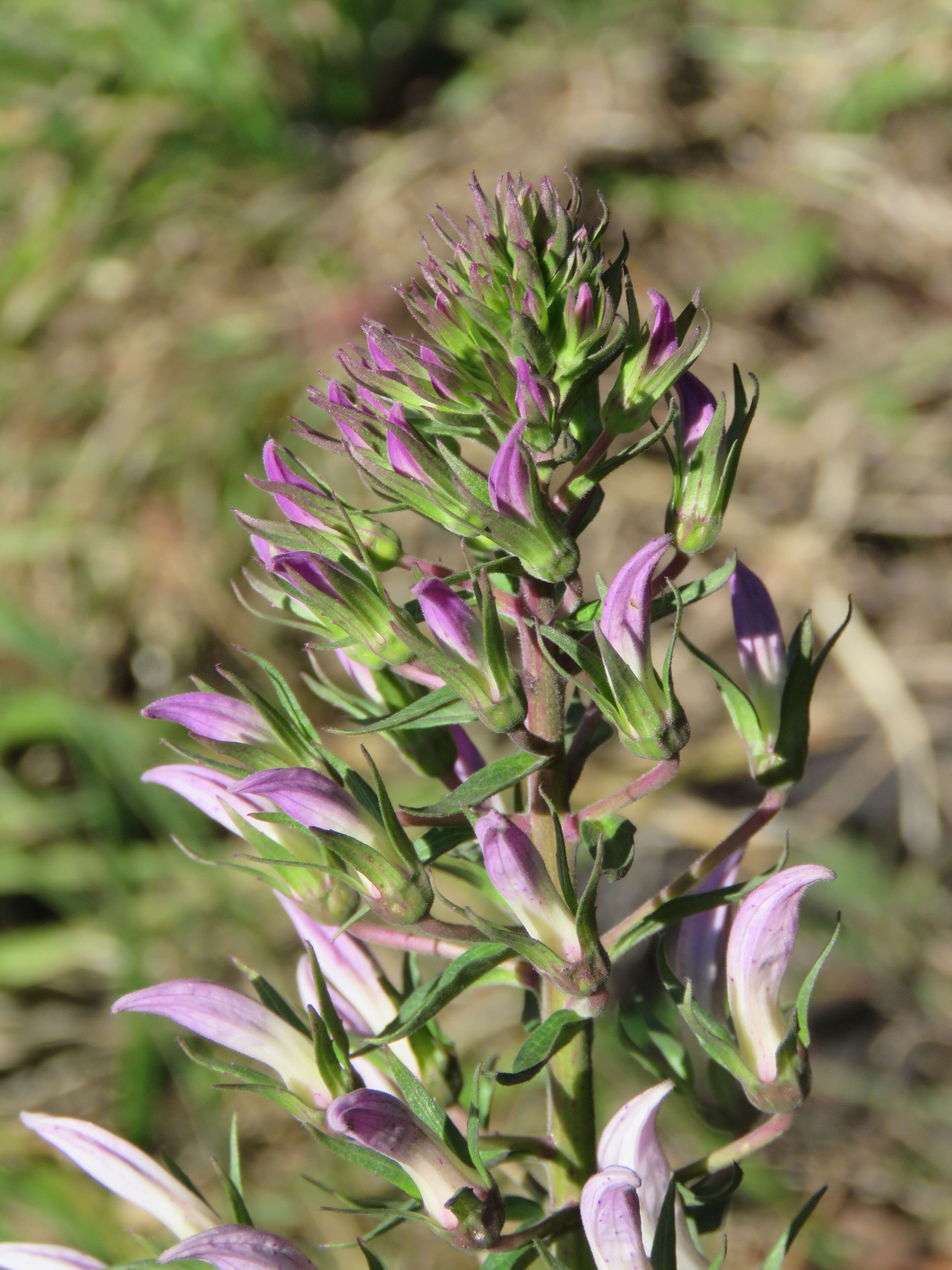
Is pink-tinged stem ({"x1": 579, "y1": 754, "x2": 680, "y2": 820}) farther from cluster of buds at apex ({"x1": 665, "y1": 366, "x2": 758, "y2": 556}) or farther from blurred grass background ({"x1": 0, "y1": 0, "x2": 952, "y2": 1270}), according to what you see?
blurred grass background ({"x1": 0, "y1": 0, "x2": 952, "y2": 1270})

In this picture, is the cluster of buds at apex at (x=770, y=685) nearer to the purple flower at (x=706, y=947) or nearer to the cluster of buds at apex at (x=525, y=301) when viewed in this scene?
the purple flower at (x=706, y=947)

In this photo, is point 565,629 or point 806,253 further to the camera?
point 806,253

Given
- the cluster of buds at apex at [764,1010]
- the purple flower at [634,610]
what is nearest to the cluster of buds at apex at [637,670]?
the purple flower at [634,610]

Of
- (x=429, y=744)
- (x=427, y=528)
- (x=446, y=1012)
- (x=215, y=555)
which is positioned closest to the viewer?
(x=429, y=744)

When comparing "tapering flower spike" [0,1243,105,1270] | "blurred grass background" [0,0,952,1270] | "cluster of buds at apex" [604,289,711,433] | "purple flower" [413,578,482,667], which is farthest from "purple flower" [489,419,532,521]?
"blurred grass background" [0,0,952,1270]

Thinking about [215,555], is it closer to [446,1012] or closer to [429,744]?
[446,1012]

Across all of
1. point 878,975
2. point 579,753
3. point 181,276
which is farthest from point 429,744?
point 181,276
